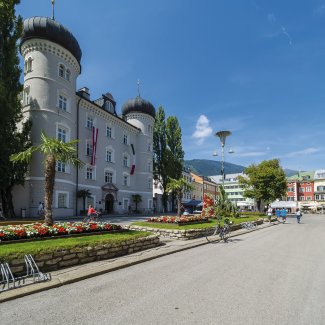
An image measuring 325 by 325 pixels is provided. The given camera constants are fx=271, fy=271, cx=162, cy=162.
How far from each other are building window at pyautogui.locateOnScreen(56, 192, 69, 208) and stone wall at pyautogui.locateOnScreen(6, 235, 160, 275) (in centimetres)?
2215

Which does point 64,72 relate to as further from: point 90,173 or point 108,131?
point 90,173

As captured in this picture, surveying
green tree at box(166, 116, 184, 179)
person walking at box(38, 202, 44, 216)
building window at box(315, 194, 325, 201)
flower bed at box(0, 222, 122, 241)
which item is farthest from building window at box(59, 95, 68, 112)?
building window at box(315, 194, 325, 201)

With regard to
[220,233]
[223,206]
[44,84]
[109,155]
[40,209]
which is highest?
[44,84]

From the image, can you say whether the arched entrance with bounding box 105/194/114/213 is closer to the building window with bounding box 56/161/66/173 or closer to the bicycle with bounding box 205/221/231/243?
the building window with bounding box 56/161/66/173

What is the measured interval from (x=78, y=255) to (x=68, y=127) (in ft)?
88.8

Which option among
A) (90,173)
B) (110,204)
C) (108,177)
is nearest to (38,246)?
(90,173)

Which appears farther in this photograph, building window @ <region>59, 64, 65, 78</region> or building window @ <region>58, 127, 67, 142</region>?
building window @ <region>59, 64, 65, 78</region>

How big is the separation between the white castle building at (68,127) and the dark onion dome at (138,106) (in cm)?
458

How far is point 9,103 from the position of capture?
2539 cm

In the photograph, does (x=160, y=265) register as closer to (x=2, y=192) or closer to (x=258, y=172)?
Result: (x=2, y=192)

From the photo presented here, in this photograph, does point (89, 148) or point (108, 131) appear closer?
point (89, 148)

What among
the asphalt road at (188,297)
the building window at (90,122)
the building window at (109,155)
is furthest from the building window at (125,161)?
the asphalt road at (188,297)

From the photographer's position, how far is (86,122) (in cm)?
3803

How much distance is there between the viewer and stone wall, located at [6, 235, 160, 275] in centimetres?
724
